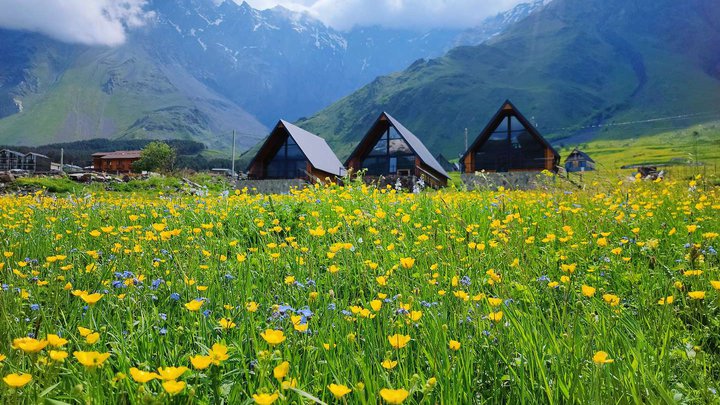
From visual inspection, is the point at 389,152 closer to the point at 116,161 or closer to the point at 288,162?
the point at 288,162

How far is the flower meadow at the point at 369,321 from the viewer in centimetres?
160

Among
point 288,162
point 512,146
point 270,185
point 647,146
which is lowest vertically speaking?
point 270,185

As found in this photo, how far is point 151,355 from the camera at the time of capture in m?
2.07

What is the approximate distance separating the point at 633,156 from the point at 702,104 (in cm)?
11979

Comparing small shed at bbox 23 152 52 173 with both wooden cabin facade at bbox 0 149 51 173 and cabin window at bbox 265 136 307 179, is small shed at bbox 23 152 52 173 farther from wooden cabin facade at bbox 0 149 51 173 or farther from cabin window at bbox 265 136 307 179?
cabin window at bbox 265 136 307 179

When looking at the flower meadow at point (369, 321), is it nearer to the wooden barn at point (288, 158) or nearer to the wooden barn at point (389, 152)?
the wooden barn at point (389, 152)

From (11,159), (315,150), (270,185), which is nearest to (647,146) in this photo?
(315,150)

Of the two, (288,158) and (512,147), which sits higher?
(512,147)

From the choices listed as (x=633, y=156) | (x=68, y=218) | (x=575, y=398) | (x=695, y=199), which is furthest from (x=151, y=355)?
(x=633, y=156)

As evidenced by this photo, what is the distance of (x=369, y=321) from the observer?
6.89ft

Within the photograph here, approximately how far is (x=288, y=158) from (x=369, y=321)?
3523 centimetres

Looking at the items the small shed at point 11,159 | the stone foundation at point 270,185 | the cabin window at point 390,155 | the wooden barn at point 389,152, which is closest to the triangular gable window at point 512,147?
the wooden barn at point 389,152

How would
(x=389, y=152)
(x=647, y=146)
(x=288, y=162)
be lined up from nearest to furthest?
1. (x=389, y=152)
2. (x=288, y=162)
3. (x=647, y=146)

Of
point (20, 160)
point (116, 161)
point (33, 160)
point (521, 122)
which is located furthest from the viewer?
point (33, 160)
